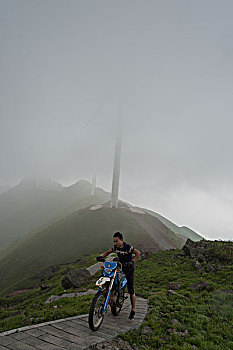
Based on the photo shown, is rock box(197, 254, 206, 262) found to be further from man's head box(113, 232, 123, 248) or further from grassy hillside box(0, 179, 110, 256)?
grassy hillside box(0, 179, 110, 256)

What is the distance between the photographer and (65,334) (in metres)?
6.47

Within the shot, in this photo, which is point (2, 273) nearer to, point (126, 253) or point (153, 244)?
point (153, 244)

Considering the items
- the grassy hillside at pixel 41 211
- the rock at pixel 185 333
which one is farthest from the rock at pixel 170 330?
the grassy hillside at pixel 41 211

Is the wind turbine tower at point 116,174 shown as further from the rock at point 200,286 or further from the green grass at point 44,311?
the rock at point 200,286

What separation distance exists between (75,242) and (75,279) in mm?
46417

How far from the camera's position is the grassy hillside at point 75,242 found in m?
53.6

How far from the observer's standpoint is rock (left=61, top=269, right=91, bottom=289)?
1888cm

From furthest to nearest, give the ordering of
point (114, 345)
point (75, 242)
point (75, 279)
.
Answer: point (75, 242), point (75, 279), point (114, 345)

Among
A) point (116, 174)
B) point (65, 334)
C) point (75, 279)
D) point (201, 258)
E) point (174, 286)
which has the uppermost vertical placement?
point (116, 174)

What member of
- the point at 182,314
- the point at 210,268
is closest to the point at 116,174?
the point at 210,268

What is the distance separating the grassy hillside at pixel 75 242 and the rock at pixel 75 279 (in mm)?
27960

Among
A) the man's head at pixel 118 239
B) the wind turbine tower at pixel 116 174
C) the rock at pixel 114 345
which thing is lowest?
the rock at pixel 114 345

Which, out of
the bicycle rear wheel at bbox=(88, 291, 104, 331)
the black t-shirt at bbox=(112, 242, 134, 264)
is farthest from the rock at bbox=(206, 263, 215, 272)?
the bicycle rear wheel at bbox=(88, 291, 104, 331)

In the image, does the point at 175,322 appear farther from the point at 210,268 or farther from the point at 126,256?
the point at 210,268
